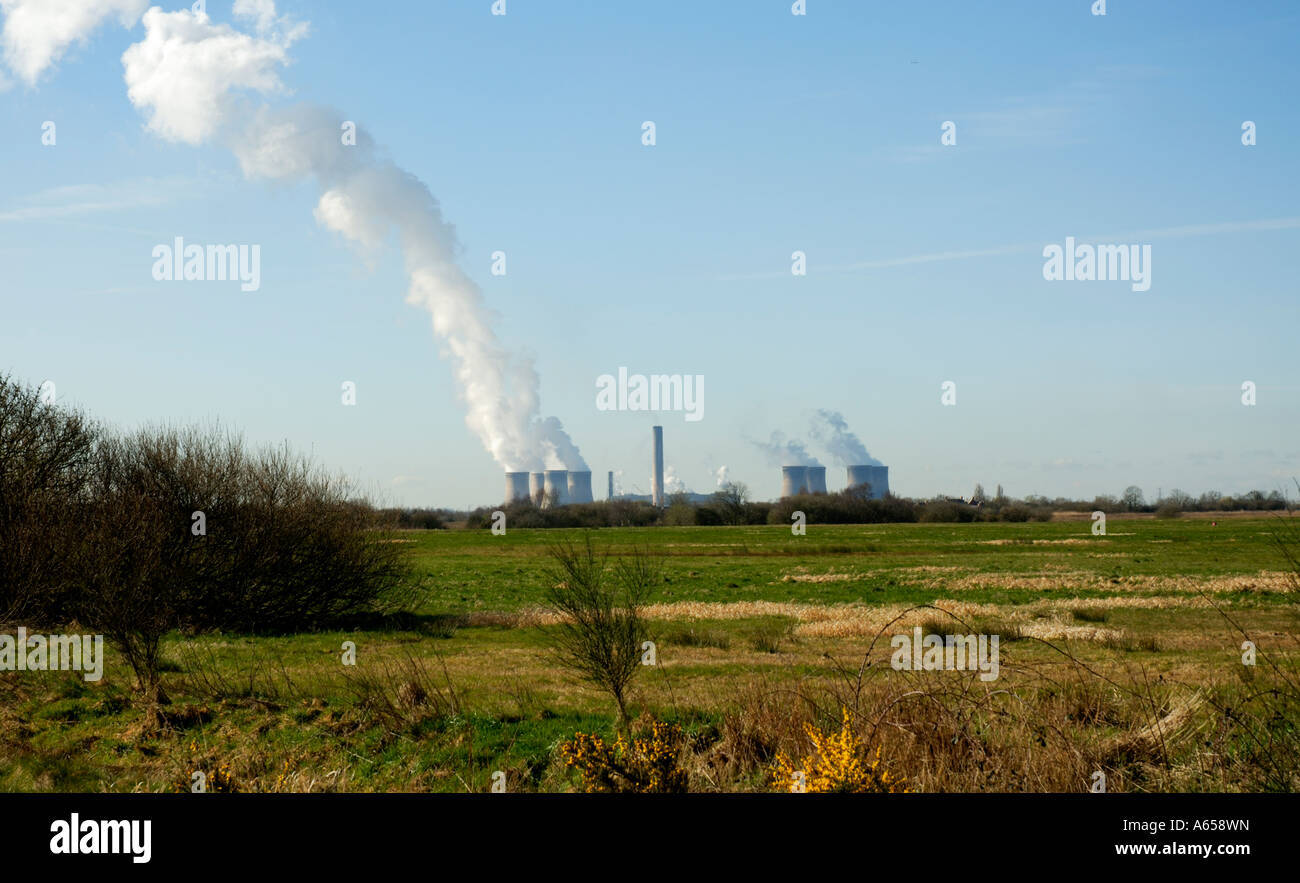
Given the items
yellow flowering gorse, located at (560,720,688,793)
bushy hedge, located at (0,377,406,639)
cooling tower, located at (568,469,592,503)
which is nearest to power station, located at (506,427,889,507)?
cooling tower, located at (568,469,592,503)

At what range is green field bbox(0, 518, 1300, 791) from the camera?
375 inches

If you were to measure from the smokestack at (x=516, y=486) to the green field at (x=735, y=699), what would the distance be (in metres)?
94.9

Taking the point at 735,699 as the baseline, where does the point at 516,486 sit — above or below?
above

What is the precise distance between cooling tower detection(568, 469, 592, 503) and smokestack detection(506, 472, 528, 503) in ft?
60.5

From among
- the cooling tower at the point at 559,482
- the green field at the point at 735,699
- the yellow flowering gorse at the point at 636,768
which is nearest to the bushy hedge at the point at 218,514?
the green field at the point at 735,699

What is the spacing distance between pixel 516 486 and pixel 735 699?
129 metres

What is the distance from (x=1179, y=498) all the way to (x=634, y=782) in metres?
161

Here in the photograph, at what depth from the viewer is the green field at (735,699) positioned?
31.3 feet

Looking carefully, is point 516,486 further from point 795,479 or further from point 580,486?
point 795,479

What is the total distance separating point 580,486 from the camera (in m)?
167

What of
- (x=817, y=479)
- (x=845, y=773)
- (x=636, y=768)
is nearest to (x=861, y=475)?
(x=817, y=479)

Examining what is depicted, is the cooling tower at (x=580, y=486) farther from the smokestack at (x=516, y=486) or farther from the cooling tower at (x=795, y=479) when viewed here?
the cooling tower at (x=795, y=479)
